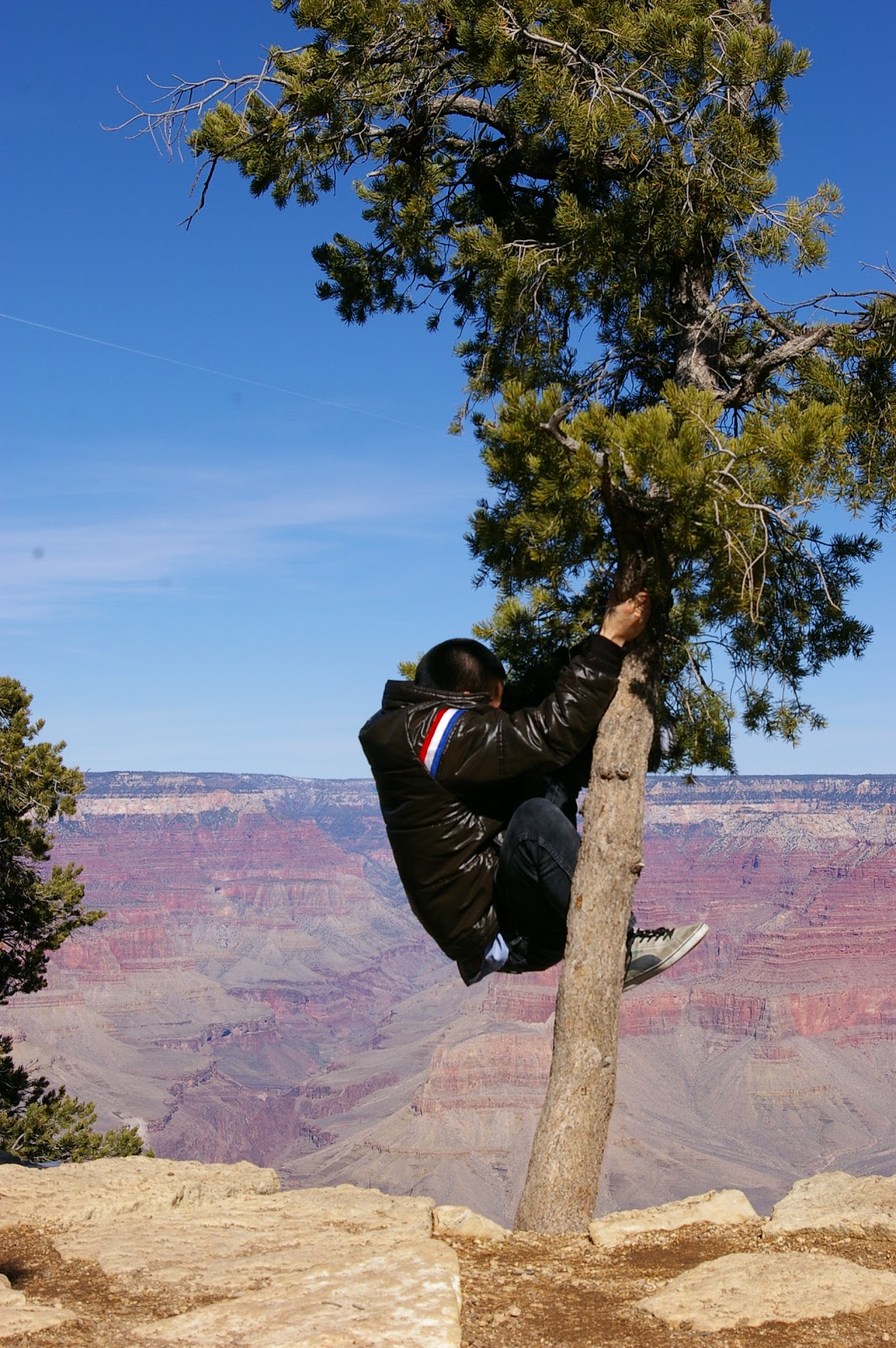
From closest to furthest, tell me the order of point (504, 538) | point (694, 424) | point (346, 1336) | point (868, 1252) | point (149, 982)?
point (346, 1336) → point (868, 1252) → point (694, 424) → point (504, 538) → point (149, 982)

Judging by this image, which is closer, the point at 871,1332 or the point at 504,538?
the point at 871,1332

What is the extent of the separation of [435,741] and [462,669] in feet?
1.60

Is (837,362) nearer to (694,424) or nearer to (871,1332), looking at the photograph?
(694,424)

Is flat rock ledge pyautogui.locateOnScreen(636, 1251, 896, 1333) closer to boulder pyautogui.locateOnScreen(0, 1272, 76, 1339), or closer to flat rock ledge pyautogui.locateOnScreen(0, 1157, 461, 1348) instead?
flat rock ledge pyautogui.locateOnScreen(0, 1157, 461, 1348)

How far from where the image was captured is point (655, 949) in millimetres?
5730

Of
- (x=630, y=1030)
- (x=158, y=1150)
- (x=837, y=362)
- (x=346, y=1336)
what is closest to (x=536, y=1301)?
(x=346, y=1336)

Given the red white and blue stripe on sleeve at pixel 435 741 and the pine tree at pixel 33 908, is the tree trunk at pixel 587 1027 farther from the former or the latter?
the pine tree at pixel 33 908

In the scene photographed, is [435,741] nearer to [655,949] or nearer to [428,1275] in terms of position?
[655,949]

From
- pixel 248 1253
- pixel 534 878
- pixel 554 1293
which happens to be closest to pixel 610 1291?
pixel 554 1293

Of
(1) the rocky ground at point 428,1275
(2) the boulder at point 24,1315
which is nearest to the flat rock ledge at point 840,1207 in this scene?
(1) the rocky ground at point 428,1275

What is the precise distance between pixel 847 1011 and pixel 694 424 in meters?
157

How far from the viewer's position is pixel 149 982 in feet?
649

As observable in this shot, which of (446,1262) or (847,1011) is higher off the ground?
(446,1262)

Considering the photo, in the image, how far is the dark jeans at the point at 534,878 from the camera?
5.28 m
